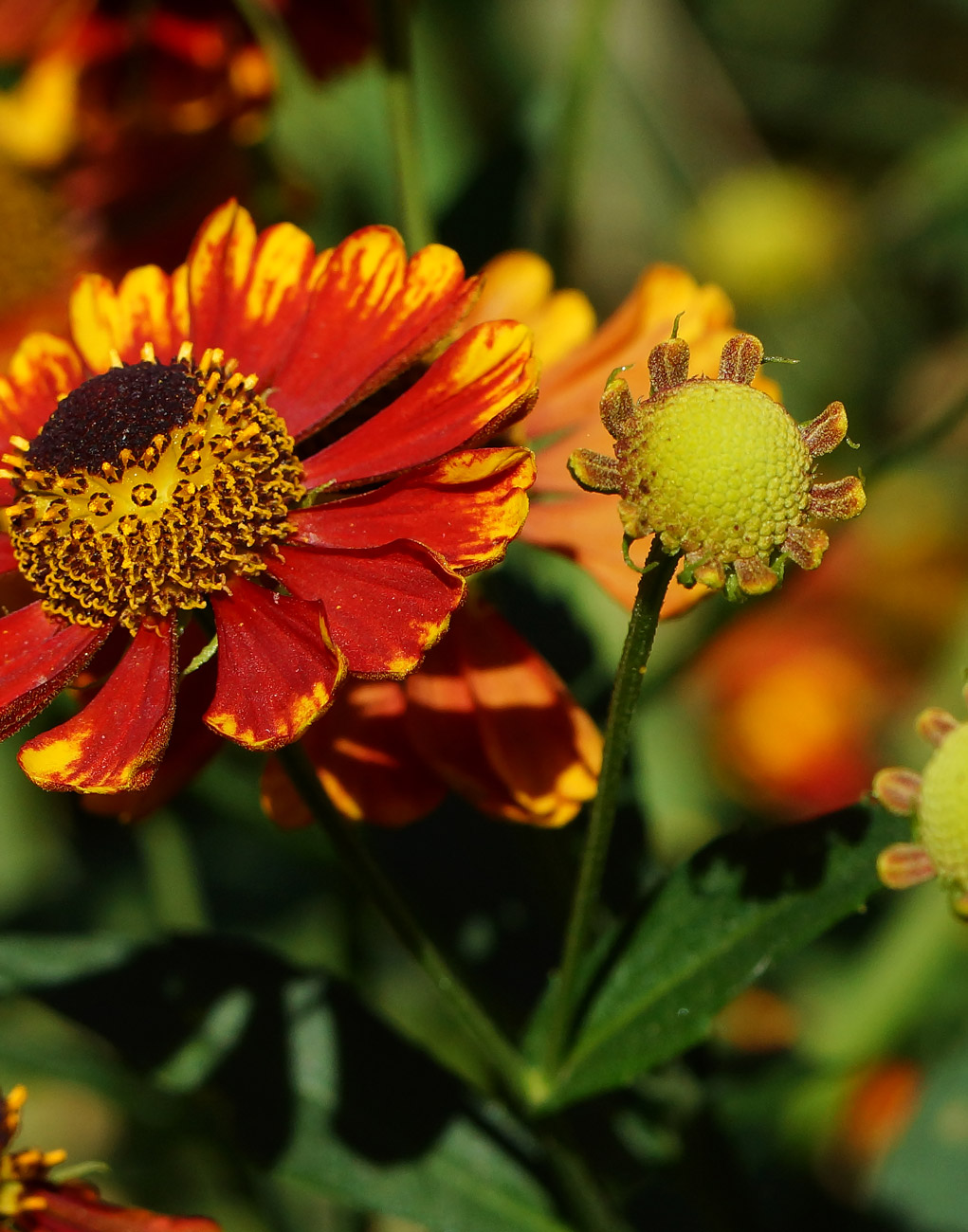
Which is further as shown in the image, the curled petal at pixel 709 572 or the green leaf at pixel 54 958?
the green leaf at pixel 54 958

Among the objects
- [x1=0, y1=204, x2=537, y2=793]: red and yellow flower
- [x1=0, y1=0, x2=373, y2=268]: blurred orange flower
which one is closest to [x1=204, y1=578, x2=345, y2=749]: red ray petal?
[x1=0, y1=204, x2=537, y2=793]: red and yellow flower

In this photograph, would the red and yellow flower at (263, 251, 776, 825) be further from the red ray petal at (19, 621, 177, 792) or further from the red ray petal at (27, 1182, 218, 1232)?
the red ray petal at (27, 1182, 218, 1232)

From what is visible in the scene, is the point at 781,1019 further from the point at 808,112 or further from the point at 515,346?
the point at 808,112

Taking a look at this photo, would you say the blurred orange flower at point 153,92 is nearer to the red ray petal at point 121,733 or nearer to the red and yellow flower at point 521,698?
the red and yellow flower at point 521,698

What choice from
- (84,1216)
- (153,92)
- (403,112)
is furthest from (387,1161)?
(153,92)

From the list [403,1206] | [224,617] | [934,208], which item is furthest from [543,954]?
[934,208]

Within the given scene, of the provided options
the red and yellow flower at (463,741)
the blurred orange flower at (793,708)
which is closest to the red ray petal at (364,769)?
the red and yellow flower at (463,741)

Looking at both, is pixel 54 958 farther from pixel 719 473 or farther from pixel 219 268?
pixel 719 473
